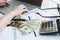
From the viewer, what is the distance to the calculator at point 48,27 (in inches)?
43.1

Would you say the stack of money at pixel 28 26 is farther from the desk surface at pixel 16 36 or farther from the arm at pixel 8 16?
the arm at pixel 8 16

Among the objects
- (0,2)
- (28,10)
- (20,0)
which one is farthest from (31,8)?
(0,2)

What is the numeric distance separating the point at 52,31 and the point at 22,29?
243 mm

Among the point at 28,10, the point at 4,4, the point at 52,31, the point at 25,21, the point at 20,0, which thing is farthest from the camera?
the point at 20,0

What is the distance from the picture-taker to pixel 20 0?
68.4 inches

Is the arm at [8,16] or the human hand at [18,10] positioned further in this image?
the human hand at [18,10]

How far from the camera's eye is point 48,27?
114 centimetres

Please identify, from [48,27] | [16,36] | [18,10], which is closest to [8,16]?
[18,10]

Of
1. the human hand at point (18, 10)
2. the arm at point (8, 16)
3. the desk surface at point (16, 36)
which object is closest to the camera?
the desk surface at point (16, 36)

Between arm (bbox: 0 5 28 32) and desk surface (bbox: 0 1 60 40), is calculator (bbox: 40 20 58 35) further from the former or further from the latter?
arm (bbox: 0 5 28 32)

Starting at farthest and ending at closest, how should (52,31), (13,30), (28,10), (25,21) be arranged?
(28,10) → (25,21) → (13,30) → (52,31)

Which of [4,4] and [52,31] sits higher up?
[4,4]

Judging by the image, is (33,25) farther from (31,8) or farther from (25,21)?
(31,8)

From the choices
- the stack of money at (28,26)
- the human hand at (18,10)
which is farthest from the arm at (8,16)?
the stack of money at (28,26)
